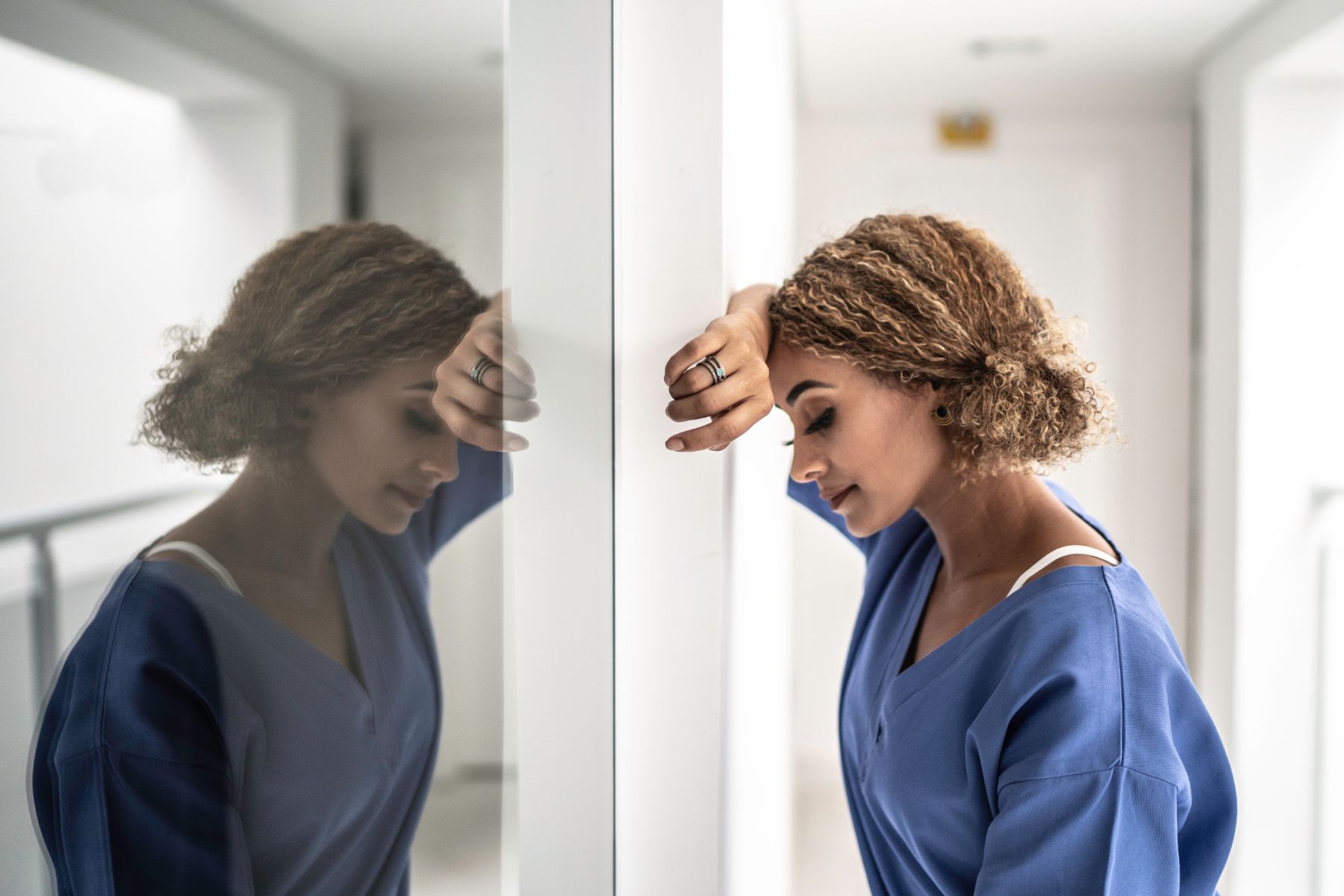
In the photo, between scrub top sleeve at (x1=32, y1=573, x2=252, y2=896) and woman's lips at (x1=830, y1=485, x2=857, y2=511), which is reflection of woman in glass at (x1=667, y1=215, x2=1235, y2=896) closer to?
woman's lips at (x1=830, y1=485, x2=857, y2=511)

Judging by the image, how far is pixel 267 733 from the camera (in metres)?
0.22

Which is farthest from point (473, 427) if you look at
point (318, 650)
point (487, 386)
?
point (318, 650)

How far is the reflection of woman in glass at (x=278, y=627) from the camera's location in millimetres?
179

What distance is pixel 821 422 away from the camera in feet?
2.87

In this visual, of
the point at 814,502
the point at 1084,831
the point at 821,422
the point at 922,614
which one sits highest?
the point at 821,422

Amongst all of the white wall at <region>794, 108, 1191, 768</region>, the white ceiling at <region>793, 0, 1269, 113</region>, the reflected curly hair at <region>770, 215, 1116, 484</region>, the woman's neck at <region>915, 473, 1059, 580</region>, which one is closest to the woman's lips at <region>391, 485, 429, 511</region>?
the reflected curly hair at <region>770, 215, 1116, 484</region>

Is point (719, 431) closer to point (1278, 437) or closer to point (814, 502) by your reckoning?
point (814, 502)

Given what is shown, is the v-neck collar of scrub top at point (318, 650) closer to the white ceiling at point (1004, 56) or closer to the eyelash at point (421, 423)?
the eyelash at point (421, 423)

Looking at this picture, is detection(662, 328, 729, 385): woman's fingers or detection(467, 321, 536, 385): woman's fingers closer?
detection(467, 321, 536, 385): woman's fingers

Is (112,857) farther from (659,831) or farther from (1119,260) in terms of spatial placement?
(1119,260)

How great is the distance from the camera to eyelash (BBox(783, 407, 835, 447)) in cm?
87

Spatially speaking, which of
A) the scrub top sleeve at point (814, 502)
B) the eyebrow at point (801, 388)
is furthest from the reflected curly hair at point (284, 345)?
the scrub top sleeve at point (814, 502)

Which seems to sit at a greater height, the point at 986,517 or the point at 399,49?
the point at 399,49

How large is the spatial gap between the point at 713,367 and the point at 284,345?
47cm
